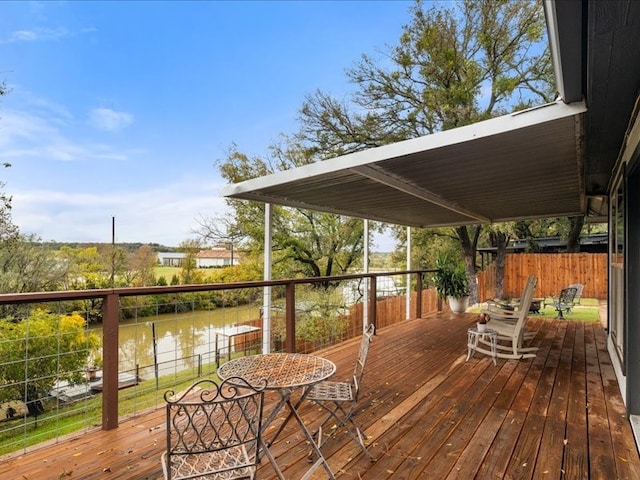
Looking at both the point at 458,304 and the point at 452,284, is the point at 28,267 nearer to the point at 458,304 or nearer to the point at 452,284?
the point at 452,284

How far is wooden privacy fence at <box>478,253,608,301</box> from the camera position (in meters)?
13.1

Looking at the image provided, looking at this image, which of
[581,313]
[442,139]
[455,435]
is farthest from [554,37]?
[581,313]

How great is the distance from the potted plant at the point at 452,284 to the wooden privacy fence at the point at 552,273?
5.27 meters

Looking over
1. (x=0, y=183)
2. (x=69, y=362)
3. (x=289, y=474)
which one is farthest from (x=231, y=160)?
(x=289, y=474)

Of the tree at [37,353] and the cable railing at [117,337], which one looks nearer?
the cable railing at [117,337]

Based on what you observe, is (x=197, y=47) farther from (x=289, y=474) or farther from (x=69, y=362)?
(x=289, y=474)

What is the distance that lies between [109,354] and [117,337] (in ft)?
0.43

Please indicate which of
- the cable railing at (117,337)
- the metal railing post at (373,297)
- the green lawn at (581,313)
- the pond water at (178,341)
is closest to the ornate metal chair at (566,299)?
the green lawn at (581,313)

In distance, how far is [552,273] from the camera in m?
13.8

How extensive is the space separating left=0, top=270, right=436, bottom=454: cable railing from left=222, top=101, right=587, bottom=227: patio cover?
A: 3.75 ft

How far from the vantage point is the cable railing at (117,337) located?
2789 millimetres

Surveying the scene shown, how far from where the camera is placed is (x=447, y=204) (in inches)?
222

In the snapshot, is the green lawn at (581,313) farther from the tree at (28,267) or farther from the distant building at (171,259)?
the distant building at (171,259)

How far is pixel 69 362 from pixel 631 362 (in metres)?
8.63
